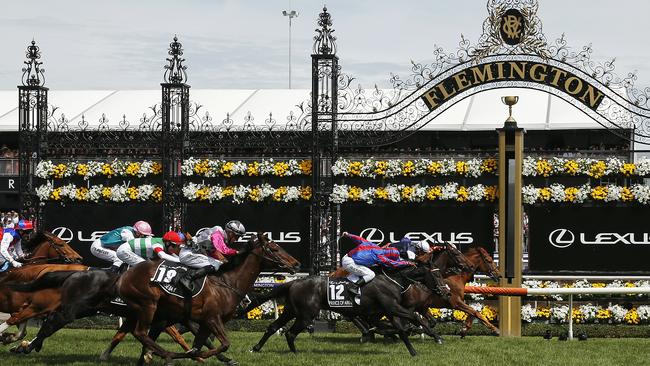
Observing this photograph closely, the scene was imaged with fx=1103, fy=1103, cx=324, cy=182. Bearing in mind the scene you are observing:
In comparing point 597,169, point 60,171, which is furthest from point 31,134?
point 597,169

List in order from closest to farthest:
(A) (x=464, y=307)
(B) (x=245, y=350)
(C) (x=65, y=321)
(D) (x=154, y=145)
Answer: (C) (x=65, y=321), (B) (x=245, y=350), (A) (x=464, y=307), (D) (x=154, y=145)

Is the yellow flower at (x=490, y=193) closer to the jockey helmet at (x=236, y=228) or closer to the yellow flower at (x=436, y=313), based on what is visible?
the yellow flower at (x=436, y=313)

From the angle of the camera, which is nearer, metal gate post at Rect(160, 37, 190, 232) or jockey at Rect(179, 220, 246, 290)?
jockey at Rect(179, 220, 246, 290)

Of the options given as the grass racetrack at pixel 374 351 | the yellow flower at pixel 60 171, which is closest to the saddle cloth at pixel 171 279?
the grass racetrack at pixel 374 351

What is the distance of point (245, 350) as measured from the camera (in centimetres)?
1413

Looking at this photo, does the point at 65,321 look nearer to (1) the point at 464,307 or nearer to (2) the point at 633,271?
(1) the point at 464,307

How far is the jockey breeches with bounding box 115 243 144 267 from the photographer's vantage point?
13586mm

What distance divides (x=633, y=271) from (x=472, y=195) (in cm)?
275

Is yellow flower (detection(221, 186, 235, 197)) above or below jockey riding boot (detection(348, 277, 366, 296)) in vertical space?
above

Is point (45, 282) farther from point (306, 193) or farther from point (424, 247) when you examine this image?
point (306, 193)

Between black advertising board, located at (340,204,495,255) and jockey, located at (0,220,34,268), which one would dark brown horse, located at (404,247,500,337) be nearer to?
black advertising board, located at (340,204,495,255)

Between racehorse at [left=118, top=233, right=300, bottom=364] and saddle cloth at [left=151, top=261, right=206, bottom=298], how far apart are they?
0.16 ft

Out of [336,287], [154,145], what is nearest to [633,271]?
[336,287]

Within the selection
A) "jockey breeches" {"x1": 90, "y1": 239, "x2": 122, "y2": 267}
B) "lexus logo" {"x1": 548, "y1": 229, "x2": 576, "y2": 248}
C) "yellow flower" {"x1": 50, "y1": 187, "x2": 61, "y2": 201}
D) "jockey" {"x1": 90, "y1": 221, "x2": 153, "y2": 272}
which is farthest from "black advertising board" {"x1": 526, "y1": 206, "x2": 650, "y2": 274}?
"yellow flower" {"x1": 50, "y1": 187, "x2": 61, "y2": 201}
